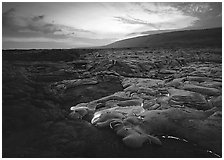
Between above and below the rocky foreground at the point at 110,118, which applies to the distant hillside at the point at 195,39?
above

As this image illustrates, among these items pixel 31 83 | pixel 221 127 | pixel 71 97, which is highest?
pixel 31 83

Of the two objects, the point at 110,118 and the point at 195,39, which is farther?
the point at 195,39

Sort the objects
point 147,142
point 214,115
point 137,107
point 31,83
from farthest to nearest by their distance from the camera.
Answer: point 31,83
point 137,107
point 214,115
point 147,142

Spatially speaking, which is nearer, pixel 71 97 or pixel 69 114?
pixel 69 114

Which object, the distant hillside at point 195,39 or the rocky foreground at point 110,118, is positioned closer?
the rocky foreground at point 110,118

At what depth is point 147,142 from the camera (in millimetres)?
3830

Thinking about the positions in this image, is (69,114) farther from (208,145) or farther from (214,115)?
(214,115)

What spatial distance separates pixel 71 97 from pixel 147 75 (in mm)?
4360

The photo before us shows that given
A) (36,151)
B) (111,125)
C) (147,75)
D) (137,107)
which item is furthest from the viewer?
(147,75)

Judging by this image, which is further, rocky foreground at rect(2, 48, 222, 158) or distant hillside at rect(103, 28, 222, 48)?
distant hillside at rect(103, 28, 222, 48)

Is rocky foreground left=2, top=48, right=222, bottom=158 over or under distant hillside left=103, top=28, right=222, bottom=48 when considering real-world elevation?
under

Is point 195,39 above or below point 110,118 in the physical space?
above

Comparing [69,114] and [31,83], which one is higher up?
[31,83]

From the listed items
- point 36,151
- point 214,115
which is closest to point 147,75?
point 214,115
